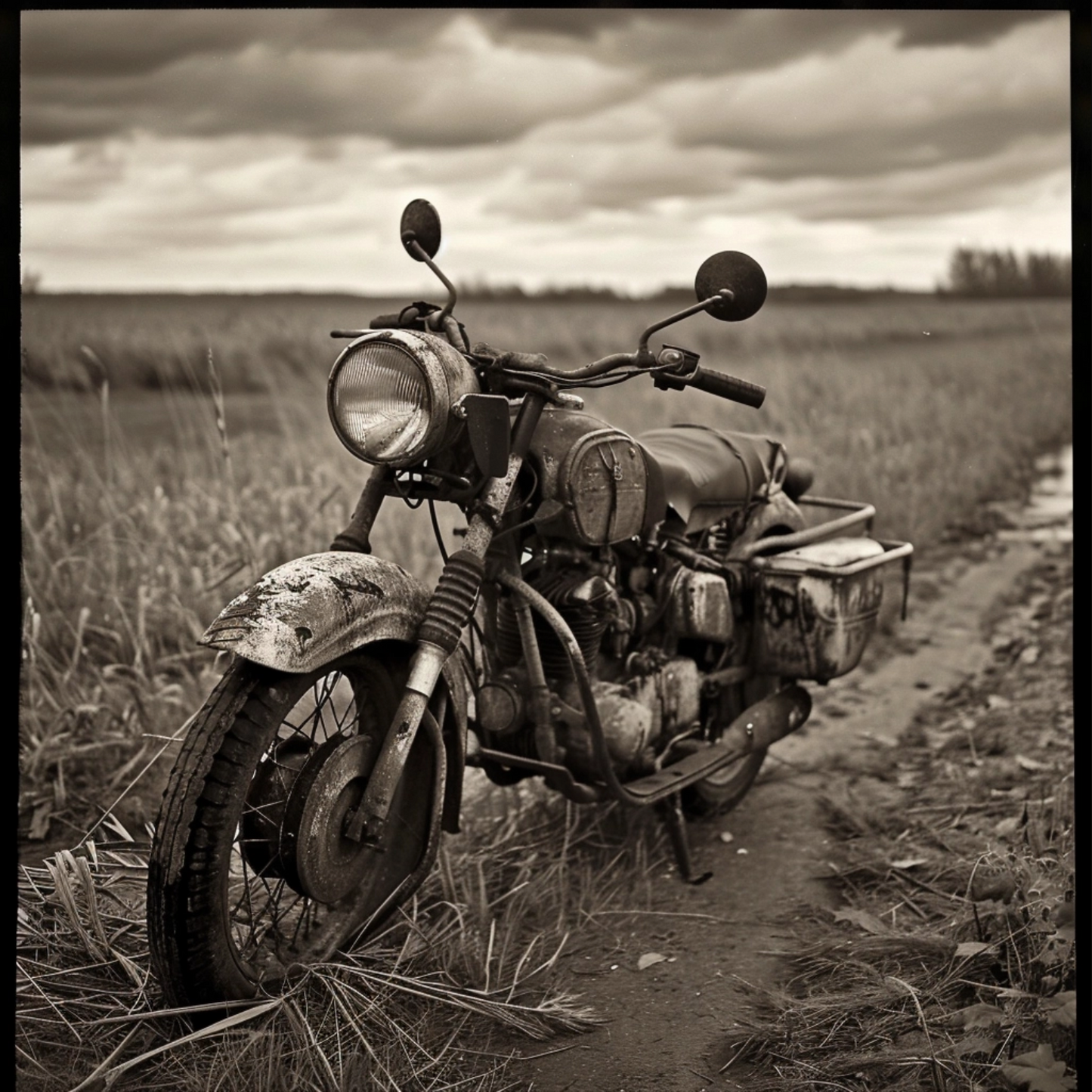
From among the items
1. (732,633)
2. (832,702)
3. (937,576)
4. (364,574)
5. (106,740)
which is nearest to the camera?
(364,574)

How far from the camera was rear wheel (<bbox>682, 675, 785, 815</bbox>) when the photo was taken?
346 cm

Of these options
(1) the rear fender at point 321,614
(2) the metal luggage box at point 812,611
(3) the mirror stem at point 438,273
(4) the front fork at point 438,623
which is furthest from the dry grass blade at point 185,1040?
(2) the metal luggage box at point 812,611

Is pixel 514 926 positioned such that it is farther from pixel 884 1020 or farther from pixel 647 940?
pixel 884 1020

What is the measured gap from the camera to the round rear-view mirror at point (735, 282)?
2.54 meters

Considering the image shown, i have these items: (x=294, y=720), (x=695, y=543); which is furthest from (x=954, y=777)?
(x=294, y=720)

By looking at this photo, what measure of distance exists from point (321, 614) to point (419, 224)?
972mm

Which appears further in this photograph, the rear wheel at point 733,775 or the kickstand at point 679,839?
the rear wheel at point 733,775

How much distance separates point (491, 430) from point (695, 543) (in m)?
1.17

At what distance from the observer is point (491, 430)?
239 centimetres

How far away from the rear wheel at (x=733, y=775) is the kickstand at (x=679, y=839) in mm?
250

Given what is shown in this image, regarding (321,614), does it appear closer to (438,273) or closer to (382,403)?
(382,403)

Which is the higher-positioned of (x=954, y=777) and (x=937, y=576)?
(x=937, y=576)

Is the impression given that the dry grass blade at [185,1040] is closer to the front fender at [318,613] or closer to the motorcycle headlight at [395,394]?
the front fender at [318,613]

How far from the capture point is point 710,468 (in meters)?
3.25
